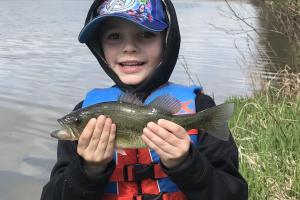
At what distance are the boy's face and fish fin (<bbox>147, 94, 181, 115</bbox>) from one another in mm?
517

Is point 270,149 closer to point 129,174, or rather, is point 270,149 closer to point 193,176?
point 129,174

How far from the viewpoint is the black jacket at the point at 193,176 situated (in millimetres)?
2750

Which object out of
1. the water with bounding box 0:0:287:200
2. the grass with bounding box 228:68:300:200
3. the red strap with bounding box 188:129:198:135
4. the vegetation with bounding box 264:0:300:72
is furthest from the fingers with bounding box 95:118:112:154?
the vegetation with bounding box 264:0:300:72

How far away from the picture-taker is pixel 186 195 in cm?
288

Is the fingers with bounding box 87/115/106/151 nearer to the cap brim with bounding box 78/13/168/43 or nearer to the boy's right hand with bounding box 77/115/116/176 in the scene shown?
the boy's right hand with bounding box 77/115/116/176

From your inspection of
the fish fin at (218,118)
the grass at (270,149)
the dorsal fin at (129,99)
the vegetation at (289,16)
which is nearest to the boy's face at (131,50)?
the dorsal fin at (129,99)

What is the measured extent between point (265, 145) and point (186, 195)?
10.4 ft

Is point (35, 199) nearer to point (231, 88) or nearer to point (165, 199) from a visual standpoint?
point (165, 199)

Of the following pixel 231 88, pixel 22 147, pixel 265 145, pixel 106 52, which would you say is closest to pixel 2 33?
pixel 231 88

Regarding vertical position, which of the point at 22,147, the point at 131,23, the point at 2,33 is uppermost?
the point at 131,23

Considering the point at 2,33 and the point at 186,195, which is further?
the point at 2,33

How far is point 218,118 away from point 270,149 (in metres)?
3.17

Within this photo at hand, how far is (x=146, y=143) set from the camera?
102 inches

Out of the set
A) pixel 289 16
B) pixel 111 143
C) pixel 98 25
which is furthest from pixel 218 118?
pixel 289 16
